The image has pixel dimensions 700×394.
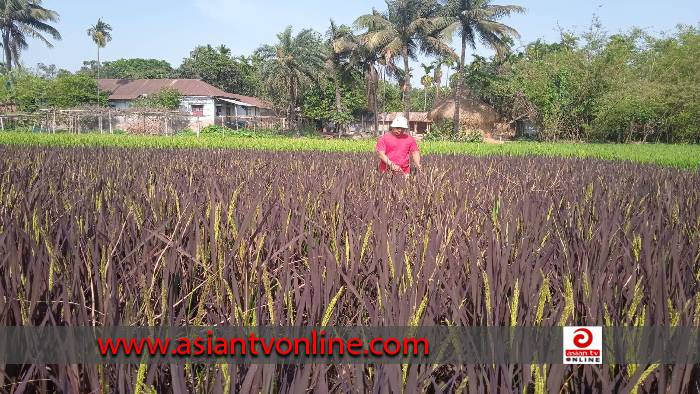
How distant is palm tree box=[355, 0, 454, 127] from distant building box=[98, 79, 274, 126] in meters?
10.6

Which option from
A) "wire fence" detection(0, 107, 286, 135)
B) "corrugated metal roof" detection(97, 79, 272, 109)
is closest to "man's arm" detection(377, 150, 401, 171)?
"wire fence" detection(0, 107, 286, 135)

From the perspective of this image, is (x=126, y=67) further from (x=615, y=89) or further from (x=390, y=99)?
(x=615, y=89)

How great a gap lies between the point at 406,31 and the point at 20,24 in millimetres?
27917

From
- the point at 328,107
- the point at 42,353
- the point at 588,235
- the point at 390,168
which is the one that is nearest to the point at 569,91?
the point at 328,107

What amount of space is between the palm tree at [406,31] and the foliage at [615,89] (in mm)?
4163

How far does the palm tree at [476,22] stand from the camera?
90.9 feet

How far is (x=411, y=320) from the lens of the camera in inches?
45.3

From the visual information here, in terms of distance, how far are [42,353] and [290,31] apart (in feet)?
113

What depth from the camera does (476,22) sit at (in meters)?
28.0

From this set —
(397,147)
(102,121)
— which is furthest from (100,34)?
(397,147)

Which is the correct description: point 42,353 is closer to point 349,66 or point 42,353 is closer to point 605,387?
point 605,387

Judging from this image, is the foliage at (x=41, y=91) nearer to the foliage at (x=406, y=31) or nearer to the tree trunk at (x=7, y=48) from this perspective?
the tree trunk at (x=7, y=48)

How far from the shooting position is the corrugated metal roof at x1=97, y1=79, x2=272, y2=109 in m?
38.4

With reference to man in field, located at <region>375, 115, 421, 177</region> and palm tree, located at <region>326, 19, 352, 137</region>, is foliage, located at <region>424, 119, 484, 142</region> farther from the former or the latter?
man in field, located at <region>375, 115, 421, 177</region>
